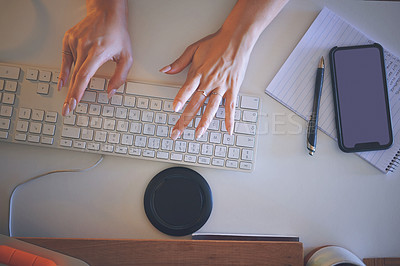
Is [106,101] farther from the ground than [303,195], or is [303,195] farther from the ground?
[106,101]

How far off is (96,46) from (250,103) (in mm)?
391

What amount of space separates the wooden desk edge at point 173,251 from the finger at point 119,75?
0.34m

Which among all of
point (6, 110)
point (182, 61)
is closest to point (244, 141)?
point (182, 61)

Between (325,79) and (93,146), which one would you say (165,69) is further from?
(325,79)

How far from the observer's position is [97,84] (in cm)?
73

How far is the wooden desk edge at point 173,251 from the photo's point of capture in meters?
0.60

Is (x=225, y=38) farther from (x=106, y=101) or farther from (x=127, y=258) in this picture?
(x=127, y=258)

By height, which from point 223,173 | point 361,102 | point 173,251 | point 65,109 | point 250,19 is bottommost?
point 173,251

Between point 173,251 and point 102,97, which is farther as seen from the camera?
point 102,97

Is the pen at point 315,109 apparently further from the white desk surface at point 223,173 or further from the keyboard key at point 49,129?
the keyboard key at point 49,129

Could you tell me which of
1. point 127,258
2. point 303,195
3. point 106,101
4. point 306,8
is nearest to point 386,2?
point 306,8

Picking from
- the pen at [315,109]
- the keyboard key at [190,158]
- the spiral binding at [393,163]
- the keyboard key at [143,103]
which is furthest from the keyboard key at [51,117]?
the spiral binding at [393,163]

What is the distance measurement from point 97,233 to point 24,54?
49 cm

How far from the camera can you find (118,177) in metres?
0.74
